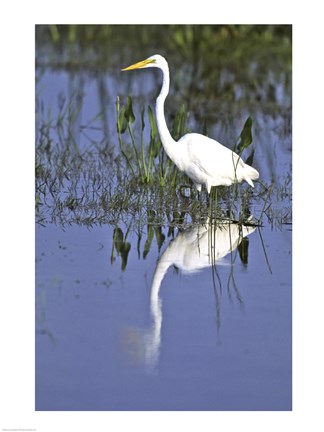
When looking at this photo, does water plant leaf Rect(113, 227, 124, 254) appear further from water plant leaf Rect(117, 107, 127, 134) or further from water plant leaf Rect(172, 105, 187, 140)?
water plant leaf Rect(172, 105, 187, 140)

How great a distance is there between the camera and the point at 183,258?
219 inches

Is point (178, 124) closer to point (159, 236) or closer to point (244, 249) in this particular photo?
point (159, 236)

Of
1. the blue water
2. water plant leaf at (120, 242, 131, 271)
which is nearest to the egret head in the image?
the blue water

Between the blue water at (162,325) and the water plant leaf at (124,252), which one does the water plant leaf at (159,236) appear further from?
the water plant leaf at (124,252)

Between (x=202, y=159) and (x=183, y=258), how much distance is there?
107cm

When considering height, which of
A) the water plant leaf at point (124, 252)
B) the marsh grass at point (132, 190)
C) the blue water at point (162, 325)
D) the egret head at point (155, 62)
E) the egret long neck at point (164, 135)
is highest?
the egret head at point (155, 62)

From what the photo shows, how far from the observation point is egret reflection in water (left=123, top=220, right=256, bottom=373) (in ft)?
14.3

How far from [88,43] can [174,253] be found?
22.6 feet

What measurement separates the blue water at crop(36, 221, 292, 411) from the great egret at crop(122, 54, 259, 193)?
66 centimetres

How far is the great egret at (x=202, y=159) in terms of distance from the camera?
255 inches

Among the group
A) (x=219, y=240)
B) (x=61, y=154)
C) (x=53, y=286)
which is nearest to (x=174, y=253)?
(x=219, y=240)

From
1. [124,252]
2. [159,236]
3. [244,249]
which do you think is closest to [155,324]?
[124,252]

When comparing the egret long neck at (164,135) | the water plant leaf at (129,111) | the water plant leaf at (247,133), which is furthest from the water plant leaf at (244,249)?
the water plant leaf at (129,111)
